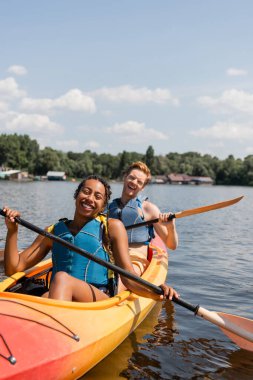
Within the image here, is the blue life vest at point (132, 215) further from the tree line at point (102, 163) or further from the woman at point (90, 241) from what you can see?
the tree line at point (102, 163)

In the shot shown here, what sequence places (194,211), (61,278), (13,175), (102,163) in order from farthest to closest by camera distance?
(102,163)
(13,175)
(194,211)
(61,278)

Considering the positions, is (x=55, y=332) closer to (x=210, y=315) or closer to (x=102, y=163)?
(x=210, y=315)

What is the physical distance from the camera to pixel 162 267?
18.7 feet

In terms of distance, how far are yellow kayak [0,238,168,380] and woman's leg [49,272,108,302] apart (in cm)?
10

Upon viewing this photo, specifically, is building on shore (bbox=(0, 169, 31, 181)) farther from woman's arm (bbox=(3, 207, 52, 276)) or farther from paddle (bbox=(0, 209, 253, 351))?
paddle (bbox=(0, 209, 253, 351))

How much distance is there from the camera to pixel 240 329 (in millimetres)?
4156

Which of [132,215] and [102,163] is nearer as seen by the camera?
[132,215]

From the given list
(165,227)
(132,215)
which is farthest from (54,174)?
Answer: (165,227)

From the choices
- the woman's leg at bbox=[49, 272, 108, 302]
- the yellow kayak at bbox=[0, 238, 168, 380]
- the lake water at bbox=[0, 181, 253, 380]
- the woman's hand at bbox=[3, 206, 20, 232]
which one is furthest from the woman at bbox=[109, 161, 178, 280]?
the woman's hand at bbox=[3, 206, 20, 232]

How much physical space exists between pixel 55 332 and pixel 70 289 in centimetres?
46

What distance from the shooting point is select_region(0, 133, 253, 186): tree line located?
278 feet

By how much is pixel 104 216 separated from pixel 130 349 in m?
1.39

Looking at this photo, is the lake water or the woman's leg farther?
the lake water

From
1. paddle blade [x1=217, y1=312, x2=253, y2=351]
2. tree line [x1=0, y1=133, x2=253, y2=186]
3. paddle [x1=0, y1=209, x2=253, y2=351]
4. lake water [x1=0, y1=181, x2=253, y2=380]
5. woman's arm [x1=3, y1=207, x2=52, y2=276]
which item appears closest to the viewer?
paddle [x1=0, y1=209, x2=253, y2=351]
